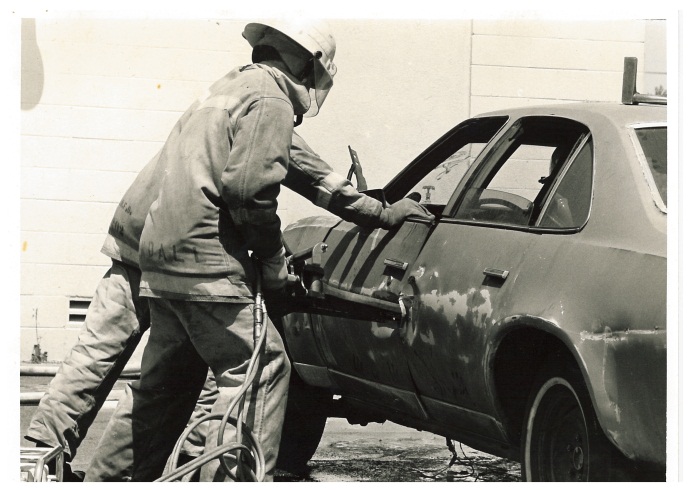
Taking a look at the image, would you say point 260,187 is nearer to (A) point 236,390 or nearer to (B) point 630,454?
(A) point 236,390

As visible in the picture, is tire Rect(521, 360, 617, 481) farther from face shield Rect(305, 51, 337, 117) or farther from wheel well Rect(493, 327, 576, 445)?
face shield Rect(305, 51, 337, 117)

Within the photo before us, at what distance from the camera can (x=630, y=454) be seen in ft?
11.0

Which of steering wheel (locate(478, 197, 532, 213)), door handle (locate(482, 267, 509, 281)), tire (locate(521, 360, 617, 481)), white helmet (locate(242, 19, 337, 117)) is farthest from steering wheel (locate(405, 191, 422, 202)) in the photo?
tire (locate(521, 360, 617, 481))

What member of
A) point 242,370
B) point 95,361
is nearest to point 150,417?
point 95,361

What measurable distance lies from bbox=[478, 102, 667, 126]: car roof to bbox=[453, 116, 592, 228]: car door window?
3 centimetres

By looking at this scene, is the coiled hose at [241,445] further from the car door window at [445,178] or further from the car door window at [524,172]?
the car door window at [445,178]

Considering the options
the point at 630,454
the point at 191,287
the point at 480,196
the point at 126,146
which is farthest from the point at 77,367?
the point at 126,146

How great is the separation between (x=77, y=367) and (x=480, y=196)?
6.25ft

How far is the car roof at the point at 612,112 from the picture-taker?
411 centimetres

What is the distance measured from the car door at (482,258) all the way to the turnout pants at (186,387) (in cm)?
61

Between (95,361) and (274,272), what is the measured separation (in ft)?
3.88

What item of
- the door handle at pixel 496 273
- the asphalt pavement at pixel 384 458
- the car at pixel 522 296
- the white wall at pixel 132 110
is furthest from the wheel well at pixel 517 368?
the white wall at pixel 132 110

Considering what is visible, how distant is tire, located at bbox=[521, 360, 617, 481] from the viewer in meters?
3.52
